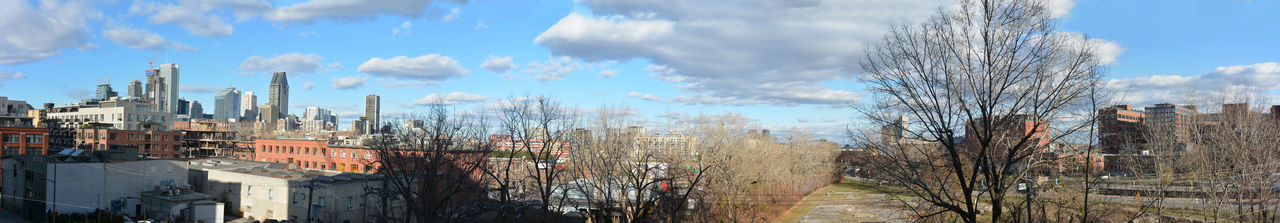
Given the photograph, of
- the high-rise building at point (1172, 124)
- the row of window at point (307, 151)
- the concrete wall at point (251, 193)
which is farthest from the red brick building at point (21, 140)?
the high-rise building at point (1172, 124)

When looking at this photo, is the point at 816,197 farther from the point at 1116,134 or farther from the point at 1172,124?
the point at 1172,124

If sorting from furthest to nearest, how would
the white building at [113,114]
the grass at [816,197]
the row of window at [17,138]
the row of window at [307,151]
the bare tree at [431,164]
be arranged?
the white building at [113,114] < the row of window at [17,138] < the row of window at [307,151] < the grass at [816,197] < the bare tree at [431,164]

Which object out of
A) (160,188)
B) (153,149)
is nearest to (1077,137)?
(160,188)

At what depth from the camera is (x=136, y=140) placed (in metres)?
79.1

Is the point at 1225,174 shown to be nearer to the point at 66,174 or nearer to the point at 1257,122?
the point at 1257,122

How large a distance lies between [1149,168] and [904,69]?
32.5 m

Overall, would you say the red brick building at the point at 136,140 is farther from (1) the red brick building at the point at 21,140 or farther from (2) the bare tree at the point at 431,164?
(2) the bare tree at the point at 431,164

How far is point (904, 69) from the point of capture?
13398mm

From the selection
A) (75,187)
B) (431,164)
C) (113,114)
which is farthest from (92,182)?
(113,114)

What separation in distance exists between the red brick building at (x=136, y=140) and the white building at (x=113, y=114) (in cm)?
964

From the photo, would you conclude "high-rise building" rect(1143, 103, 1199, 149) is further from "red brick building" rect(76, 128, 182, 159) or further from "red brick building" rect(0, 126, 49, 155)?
"red brick building" rect(76, 128, 182, 159)

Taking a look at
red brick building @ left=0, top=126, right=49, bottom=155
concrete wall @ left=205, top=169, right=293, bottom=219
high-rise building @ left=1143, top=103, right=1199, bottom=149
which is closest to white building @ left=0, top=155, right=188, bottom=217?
concrete wall @ left=205, top=169, right=293, bottom=219

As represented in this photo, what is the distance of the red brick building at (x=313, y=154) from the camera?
63219 millimetres

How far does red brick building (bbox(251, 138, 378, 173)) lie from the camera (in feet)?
207
